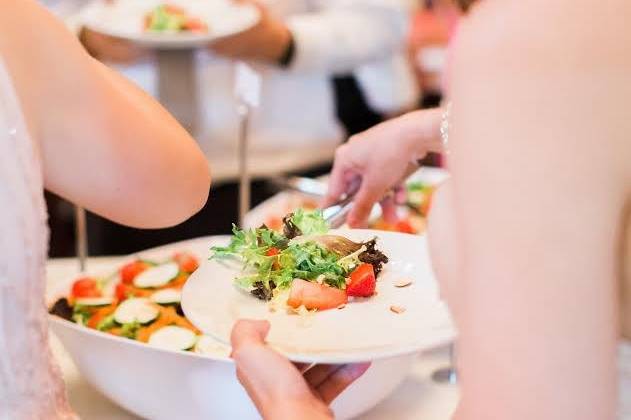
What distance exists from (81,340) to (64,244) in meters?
0.42

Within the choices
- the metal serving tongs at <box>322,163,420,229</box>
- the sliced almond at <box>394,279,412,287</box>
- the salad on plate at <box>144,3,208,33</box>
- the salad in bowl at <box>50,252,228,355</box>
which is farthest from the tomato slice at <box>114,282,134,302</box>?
the salad on plate at <box>144,3,208,33</box>

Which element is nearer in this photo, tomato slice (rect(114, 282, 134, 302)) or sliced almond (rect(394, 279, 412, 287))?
sliced almond (rect(394, 279, 412, 287))

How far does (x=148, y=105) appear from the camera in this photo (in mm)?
712

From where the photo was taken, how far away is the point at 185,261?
0.84 meters

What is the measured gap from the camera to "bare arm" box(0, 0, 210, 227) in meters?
0.64

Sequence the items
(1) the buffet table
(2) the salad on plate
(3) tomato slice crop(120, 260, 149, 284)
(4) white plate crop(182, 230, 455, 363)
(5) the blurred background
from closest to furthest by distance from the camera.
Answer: (4) white plate crop(182, 230, 455, 363)
(1) the buffet table
(3) tomato slice crop(120, 260, 149, 284)
(5) the blurred background
(2) the salad on plate

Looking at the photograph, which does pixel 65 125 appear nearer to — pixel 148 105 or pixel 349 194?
pixel 148 105

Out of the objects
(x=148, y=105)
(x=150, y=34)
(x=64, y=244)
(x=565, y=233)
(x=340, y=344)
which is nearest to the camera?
(x=565, y=233)

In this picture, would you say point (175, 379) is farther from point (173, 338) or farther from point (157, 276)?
point (157, 276)

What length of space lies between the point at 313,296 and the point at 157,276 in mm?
340

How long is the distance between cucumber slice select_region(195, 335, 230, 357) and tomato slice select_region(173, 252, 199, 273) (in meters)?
0.06

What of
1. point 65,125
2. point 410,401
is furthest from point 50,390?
point 410,401

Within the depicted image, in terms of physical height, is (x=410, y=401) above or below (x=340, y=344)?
below

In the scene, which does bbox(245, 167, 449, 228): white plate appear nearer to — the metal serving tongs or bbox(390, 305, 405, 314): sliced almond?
the metal serving tongs
